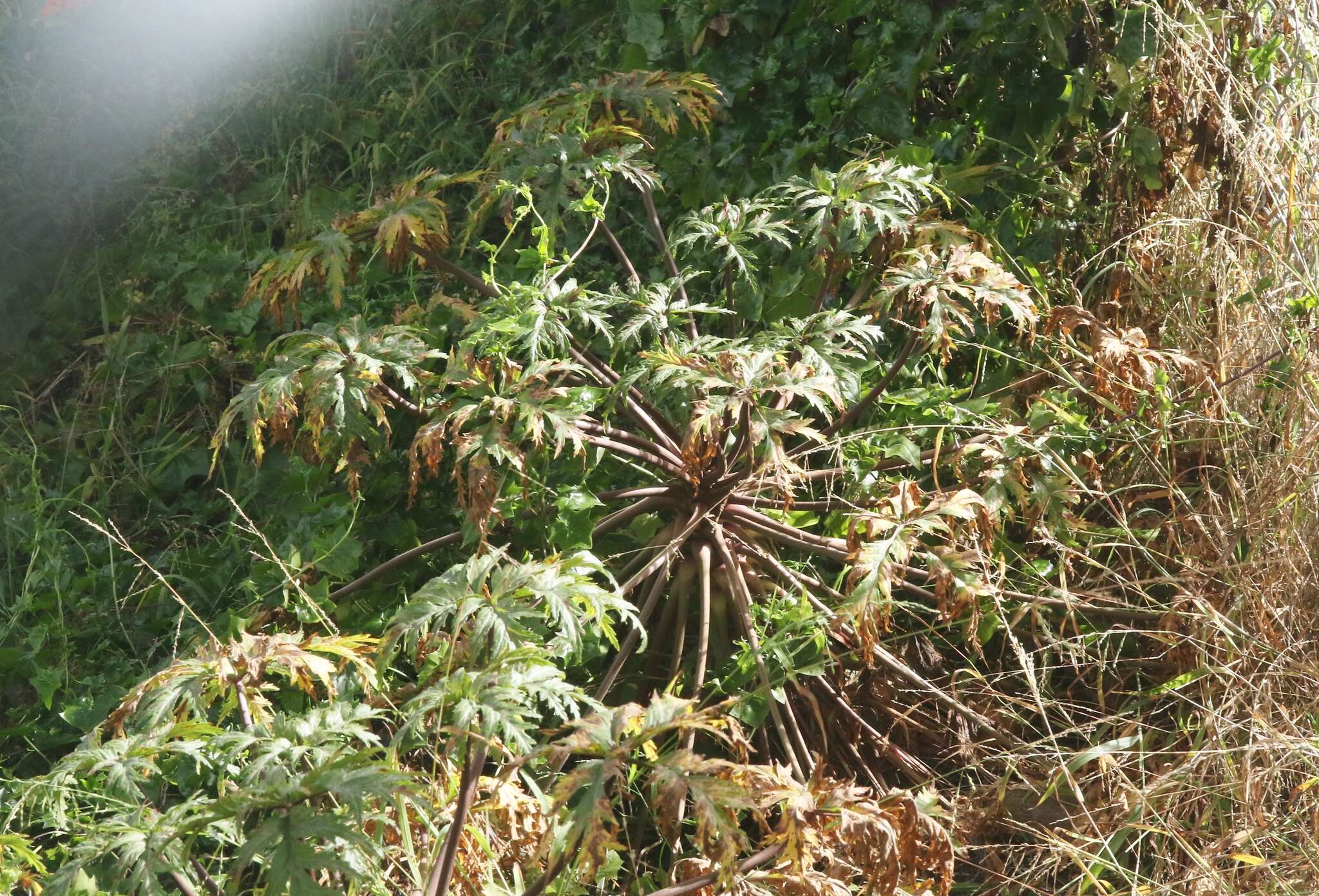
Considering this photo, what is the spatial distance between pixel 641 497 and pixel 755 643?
518 millimetres

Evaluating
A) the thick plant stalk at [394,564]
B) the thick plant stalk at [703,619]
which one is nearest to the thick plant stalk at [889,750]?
the thick plant stalk at [703,619]

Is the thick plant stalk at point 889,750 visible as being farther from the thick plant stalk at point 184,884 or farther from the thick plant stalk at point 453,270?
the thick plant stalk at point 184,884

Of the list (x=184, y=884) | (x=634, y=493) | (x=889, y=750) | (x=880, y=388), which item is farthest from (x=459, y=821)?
(x=880, y=388)

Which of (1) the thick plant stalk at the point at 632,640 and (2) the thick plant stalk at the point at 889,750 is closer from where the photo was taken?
(1) the thick plant stalk at the point at 632,640

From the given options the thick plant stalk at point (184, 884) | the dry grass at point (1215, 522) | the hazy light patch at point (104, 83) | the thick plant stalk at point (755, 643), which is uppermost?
the hazy light patch at point (104, 83)

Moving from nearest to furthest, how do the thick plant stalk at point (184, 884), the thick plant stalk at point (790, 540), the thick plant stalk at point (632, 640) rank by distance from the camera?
the thick plant stalk at point (184, 884) < the thick plant stalk at point (632, 640) < the thick plant stalk at point (790, 540)

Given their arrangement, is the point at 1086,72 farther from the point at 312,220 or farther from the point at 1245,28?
the point at 312,220

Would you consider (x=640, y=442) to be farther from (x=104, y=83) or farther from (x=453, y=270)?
(x=104, y=83)

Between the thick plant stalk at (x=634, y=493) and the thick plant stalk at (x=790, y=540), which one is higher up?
the thick plant stalk at (x=634, y=493)

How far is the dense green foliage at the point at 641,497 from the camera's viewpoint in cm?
195

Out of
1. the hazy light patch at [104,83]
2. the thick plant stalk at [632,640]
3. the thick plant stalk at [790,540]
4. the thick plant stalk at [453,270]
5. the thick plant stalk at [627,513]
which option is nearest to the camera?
the thick plant stalk at [632,640]

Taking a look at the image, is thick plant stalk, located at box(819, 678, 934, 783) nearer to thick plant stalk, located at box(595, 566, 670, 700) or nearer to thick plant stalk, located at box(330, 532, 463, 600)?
thick plant stalk, located at box(595, 566, 670, 700)

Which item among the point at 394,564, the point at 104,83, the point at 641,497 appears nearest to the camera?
the point at 394,564

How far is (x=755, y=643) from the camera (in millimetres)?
2488
